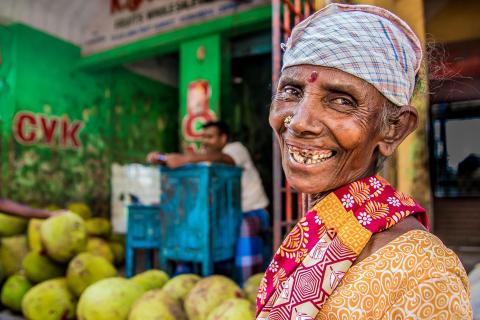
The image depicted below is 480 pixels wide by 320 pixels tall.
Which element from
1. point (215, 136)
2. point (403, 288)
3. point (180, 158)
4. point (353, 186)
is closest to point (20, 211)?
point (180, 158)

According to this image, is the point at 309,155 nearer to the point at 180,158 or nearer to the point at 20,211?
the point at 180,158

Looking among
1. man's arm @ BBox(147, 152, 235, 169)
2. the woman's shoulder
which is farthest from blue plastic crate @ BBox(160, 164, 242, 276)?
the woman's shoulder

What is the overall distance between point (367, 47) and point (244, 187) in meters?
2.83

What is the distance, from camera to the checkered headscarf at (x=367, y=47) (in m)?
0.80

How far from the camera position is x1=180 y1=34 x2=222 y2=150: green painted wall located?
16.1 ft

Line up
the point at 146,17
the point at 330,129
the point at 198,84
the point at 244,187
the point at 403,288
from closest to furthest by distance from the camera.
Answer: the point at 403,288, the point at 330,129, the point at 244,187, the point at 198,84, the point at 146,17

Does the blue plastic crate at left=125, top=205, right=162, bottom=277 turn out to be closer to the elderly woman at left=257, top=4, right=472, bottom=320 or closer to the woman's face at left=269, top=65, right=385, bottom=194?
the elderly woman at left=257, top=4, right=472, bottom=320

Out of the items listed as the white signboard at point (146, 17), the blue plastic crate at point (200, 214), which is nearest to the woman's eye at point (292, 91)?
the blue plastic crate at point (200, 214)

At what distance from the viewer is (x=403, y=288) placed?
707 mm

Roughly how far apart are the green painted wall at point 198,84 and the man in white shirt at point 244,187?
127cm

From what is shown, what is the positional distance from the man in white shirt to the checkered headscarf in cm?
A: 232

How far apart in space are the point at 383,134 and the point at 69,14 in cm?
593

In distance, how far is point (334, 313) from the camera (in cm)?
71

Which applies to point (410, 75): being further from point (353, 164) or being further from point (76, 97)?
point (76, 97)
